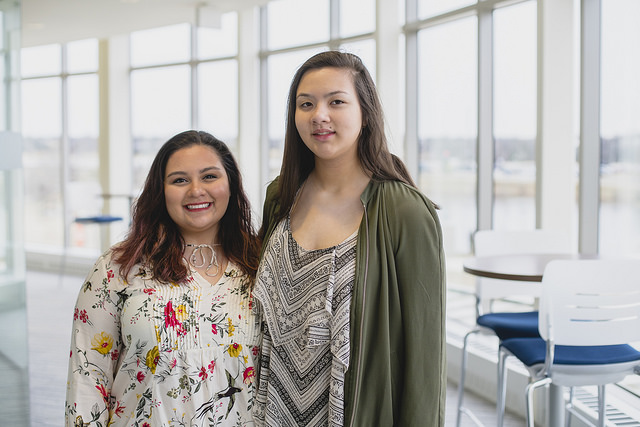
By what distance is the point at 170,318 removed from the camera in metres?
1.52

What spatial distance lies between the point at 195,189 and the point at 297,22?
5.53 meters

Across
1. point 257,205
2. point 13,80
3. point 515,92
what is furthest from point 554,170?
point 257,205

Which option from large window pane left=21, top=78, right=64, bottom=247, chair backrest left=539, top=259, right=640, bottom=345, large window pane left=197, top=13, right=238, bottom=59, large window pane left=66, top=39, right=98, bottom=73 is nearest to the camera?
chair backrest left=539, top=259, right=640, bottom=345

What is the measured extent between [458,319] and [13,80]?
3.56 m

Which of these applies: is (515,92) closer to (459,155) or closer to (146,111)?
(459,155)

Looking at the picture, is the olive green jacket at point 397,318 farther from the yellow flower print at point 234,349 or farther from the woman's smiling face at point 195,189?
the woman's smiling face at point 195,189

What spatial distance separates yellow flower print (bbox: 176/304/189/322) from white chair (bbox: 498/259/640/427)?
4.52ft

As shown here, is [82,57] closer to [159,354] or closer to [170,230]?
[170,230]

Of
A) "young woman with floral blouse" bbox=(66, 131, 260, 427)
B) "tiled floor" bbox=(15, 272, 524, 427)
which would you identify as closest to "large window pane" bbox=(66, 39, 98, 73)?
"tiled floor" bbox=(15, 272, 524, 427)

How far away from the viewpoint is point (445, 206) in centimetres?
517

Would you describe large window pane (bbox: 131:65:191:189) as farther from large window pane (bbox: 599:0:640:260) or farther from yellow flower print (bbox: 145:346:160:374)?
yellow flower print (bbox: 145:346:160:374)

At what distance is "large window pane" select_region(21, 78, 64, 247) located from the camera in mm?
9305

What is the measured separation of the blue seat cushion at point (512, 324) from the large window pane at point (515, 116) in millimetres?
1174

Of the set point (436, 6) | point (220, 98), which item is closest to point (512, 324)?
point (436, 6)
